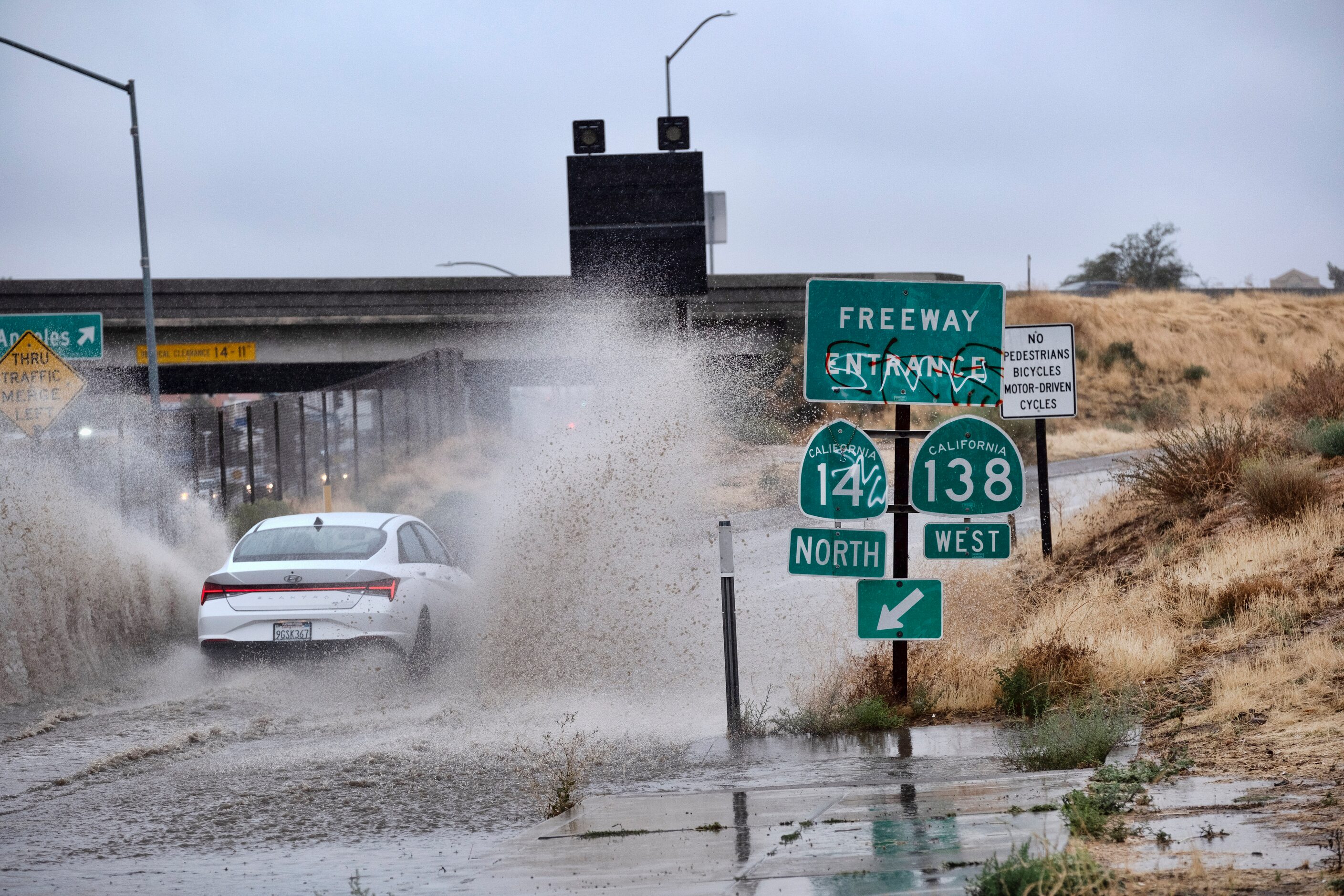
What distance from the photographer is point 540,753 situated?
8383mm

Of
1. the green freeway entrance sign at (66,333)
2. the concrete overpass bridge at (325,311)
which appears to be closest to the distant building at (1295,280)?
the concrete overpass bridge at (325,311)

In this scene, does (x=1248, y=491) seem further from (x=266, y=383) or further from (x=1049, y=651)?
(x=266, y=383)

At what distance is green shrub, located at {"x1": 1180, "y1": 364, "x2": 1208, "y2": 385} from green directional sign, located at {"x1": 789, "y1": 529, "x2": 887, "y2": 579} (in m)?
44.1

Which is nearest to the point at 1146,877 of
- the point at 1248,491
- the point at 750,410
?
the point at 1248,491

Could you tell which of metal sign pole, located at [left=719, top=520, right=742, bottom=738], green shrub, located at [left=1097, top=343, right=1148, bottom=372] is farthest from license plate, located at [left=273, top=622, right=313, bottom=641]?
green shrub, located at [left=1097, top=343, right=1148, bottom=372]

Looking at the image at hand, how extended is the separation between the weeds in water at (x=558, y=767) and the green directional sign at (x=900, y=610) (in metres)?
2.13

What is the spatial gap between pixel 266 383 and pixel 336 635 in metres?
52.0

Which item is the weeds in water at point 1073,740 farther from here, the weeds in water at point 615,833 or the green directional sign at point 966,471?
the weeds in water at point 615,833

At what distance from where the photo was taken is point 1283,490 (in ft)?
42.5

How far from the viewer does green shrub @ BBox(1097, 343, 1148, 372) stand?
2020 inches

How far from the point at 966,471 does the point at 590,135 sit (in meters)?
17.3

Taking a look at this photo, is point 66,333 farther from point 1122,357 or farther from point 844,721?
point 1122,357

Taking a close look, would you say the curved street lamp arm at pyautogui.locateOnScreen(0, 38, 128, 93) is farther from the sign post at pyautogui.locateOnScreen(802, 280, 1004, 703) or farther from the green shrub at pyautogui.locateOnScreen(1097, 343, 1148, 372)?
the green shrub at pyautogui.locateOnScreen(1097, 343, 1148, 372)

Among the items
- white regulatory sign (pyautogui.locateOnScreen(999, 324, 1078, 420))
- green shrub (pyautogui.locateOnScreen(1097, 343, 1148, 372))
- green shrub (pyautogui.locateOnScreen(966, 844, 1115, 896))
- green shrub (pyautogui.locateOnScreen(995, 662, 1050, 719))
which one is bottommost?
green shrub (pyautogui.locateOnScreen(995, 662, 1050, 719))
